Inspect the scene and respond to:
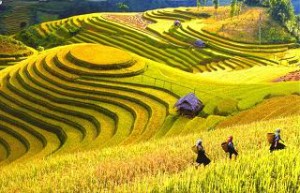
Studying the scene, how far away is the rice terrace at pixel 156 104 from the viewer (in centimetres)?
1134

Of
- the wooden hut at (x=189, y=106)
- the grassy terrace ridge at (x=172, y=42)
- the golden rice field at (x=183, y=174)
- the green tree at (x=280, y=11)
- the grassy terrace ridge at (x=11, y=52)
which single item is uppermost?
the green tree at (x=280, y=11)

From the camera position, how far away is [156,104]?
43.5 m

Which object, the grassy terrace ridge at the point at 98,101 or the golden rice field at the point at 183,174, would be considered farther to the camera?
the grassy terrace ridge at the point at 98,101

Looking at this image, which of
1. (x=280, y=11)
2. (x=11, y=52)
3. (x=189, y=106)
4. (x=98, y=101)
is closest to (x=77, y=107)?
(x=98, y=101)

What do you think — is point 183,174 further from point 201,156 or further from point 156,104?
point 156,104

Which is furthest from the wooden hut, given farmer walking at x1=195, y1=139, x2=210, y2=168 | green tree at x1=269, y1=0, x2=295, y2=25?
green tree at x1=269, y1=0, x2=295, y2=25

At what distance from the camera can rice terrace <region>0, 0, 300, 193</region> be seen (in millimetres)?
11336

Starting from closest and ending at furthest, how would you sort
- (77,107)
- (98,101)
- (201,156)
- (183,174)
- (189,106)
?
(183,174) < (201,156) < (189,106) < (77,107) < (98,101)

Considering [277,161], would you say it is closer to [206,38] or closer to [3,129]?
[3,129]

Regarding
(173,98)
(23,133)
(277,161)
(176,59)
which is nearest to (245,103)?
(173,98)

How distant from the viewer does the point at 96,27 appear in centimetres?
9719

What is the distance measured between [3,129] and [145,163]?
1279 inches

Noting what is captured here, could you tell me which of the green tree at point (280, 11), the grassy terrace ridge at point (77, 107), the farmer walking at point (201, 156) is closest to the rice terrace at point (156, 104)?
the farmer walking at point (201, 156)

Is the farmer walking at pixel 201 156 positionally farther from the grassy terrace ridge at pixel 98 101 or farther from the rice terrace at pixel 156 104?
the grassy terrace ridge at pixel 98 101
